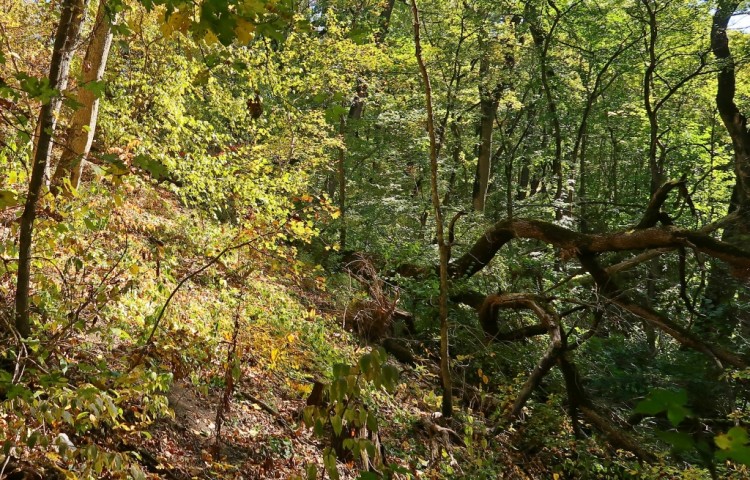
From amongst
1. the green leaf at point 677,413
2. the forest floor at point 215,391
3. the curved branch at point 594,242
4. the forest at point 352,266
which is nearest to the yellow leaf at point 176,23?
the forest at point 352,266

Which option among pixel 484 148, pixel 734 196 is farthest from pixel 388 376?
pixel 484 148

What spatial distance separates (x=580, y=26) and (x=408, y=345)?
10001 mm

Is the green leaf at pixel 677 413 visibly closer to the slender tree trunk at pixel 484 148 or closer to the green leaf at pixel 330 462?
the green leaf at pixel 330 462

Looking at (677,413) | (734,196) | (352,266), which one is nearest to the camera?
(677,413)

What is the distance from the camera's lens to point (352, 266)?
39.4 ft

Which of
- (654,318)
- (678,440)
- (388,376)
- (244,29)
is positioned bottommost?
(654,318)

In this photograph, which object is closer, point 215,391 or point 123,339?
point 123,339

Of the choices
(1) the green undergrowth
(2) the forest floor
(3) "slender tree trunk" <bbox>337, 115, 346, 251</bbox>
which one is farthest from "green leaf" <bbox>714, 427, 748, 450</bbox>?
(3) "slender tree trunk" <bbox>337, 115, 346, 251</bbox>

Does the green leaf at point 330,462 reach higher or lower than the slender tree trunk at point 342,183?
lower

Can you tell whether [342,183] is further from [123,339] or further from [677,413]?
[677,413]

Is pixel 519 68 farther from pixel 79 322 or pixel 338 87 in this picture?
pixel 79 322

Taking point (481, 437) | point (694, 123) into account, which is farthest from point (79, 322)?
point (694, 123)

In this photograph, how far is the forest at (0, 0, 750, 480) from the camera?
292cm

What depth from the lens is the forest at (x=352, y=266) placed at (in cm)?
292
